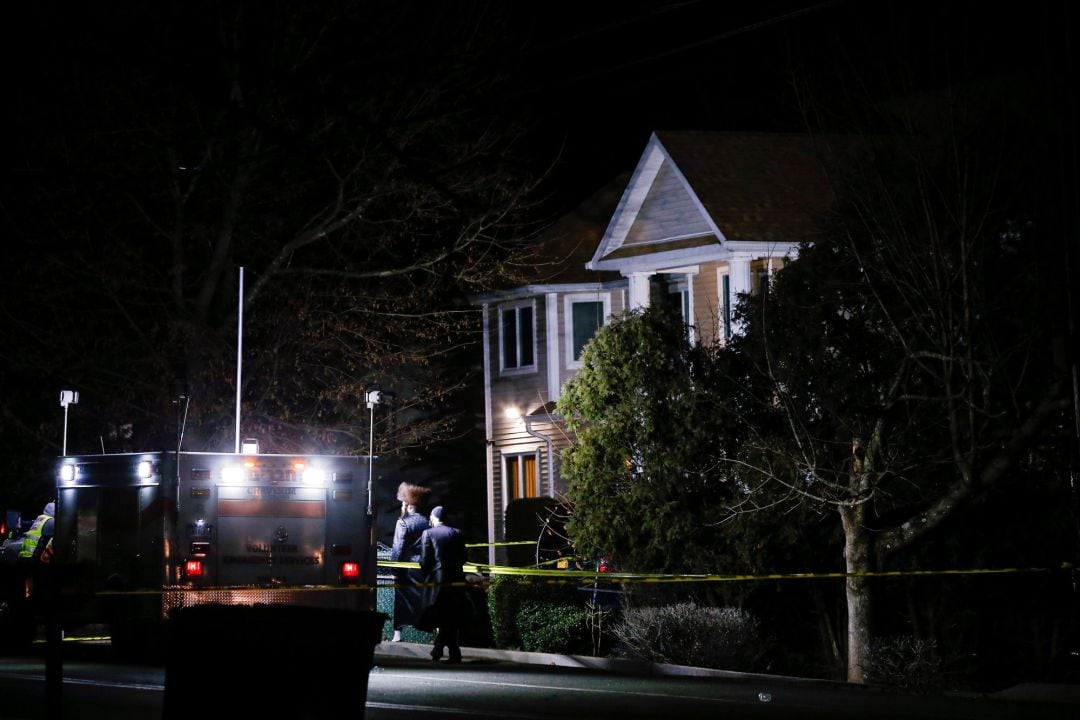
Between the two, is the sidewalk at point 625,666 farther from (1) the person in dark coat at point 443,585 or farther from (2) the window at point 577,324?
(2) the window at point 577,324

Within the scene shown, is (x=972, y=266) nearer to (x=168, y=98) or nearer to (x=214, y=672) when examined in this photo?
(x=214, y=672)

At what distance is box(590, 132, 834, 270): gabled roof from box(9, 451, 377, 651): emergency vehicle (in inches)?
399

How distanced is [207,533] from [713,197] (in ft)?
40.9

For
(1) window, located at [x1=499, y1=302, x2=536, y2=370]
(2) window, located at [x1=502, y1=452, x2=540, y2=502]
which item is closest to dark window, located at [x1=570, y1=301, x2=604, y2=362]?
(1) window, located at [x1=499, y1=302, x2=536, y2=370]

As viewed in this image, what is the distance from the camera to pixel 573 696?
1424 cm

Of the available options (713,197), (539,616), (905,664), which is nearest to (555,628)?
(539,616)

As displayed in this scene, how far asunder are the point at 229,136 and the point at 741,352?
1148 centimetres

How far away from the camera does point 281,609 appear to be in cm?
698

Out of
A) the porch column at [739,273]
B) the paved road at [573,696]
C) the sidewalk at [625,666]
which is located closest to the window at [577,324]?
the porch column at [739,273]

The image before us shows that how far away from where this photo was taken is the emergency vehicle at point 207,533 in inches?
717

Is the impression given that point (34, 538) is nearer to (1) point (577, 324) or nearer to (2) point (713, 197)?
(2) point (713, 197)

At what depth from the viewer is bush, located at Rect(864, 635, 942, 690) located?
15.6 m

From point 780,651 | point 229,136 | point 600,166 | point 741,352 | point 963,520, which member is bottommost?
point 780,651

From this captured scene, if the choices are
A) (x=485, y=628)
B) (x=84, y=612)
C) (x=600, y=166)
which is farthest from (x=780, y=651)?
(x=600, y=166)
